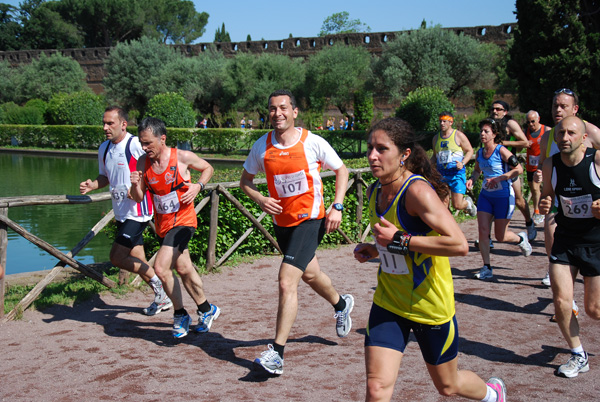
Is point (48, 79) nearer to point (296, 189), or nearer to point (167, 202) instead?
point (167, 202)

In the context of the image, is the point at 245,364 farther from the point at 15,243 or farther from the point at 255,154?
the point at 15,243

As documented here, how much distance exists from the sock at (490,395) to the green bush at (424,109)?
24.1 meters

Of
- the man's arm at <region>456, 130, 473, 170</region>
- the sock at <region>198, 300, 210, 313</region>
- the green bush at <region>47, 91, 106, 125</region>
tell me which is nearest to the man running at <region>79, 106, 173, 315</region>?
the sock at <region>198, 300, 210, 313</region>

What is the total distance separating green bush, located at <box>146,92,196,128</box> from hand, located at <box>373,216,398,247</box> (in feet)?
109

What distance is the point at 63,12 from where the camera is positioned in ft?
263

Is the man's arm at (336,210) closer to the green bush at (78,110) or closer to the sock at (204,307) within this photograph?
the sock at (204,307)

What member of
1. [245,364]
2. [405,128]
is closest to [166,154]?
[245,364]

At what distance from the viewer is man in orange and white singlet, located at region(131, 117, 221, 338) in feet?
16.4

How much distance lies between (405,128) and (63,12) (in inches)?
3459

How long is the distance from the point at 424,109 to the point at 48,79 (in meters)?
41.2

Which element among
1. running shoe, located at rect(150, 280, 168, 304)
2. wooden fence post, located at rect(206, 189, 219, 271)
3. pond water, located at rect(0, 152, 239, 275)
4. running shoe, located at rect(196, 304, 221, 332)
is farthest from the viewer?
pond water, located at rect(0, 152, 239, 275)

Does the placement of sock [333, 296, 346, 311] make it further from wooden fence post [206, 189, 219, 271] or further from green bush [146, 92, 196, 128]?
green bush [146, 92, 196, 128]

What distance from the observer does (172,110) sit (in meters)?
35.1

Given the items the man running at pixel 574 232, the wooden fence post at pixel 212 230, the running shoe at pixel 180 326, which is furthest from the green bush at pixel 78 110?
the man running at pixel 574 232
